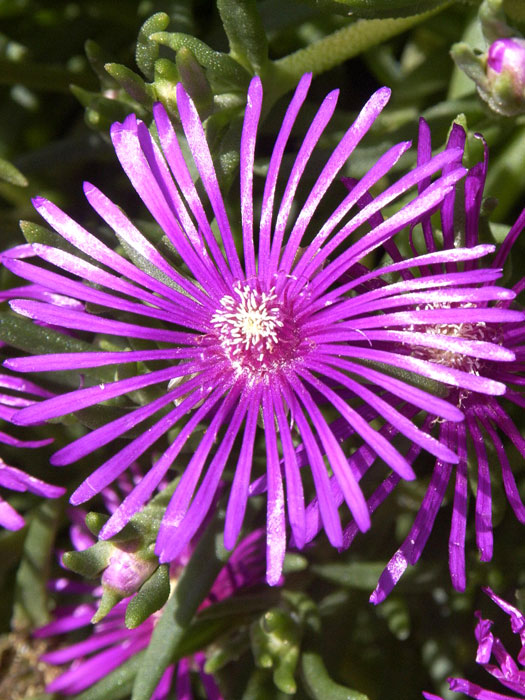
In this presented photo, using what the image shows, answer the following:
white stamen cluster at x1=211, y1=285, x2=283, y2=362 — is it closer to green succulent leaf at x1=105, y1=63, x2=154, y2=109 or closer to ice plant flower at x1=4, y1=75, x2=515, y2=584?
ice plant flower at x1=4, y1=75, x2=515, y2=584

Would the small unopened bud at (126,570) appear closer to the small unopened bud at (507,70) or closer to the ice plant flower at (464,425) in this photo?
the ice plant flower at (464,425)

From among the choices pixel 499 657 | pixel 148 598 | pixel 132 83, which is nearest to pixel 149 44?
pixel 132 83

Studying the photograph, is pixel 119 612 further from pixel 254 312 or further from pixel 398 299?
pixel 398 299

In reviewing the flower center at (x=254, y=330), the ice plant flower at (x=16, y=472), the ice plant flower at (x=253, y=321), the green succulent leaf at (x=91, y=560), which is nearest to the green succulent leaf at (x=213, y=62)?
the ice plant flower at (x=253, y=321)

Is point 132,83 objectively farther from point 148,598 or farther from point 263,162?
point 148,598

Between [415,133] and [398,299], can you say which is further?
[415,133]

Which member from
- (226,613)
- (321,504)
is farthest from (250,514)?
(321,504)
